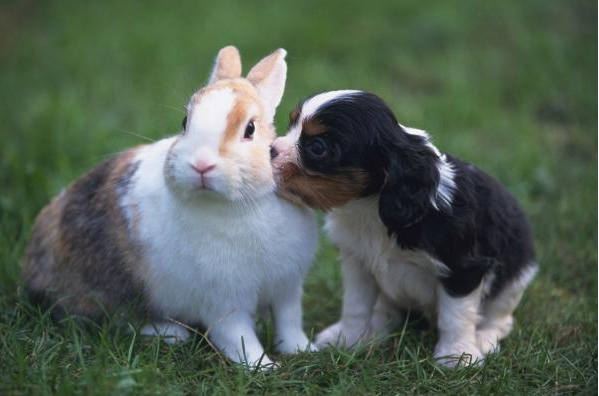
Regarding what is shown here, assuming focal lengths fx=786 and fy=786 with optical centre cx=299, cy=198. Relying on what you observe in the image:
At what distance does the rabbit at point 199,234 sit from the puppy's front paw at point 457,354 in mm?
719

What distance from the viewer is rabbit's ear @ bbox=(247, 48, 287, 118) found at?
4031 mm

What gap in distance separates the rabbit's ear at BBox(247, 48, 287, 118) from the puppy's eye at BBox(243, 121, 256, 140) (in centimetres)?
28

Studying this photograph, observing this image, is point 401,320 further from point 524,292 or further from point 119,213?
point 119,213

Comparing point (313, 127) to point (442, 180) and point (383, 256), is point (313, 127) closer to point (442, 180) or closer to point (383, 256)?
point (442, 180)

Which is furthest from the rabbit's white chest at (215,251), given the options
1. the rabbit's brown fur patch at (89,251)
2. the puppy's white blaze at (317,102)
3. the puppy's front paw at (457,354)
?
the puppy's front paw at (457,354)

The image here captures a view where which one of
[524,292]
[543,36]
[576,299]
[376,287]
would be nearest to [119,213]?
[376,287]

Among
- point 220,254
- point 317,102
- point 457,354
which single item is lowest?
point 457,354

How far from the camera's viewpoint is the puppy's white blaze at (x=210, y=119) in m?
A: 3.54

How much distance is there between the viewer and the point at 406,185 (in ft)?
12.4

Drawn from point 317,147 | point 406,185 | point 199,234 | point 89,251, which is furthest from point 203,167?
point 89,251

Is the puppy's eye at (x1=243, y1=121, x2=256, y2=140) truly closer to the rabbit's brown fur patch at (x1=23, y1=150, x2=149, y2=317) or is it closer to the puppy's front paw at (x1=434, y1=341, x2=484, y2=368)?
the rabbit's brown fur patch at (x1=23, y1=150, x2=149, y2=317)

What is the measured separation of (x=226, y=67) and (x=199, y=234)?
911 mm

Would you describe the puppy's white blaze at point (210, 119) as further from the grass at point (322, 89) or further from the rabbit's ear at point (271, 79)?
the grass at point (322, 89)

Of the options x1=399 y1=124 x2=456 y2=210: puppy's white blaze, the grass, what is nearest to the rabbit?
the grass
